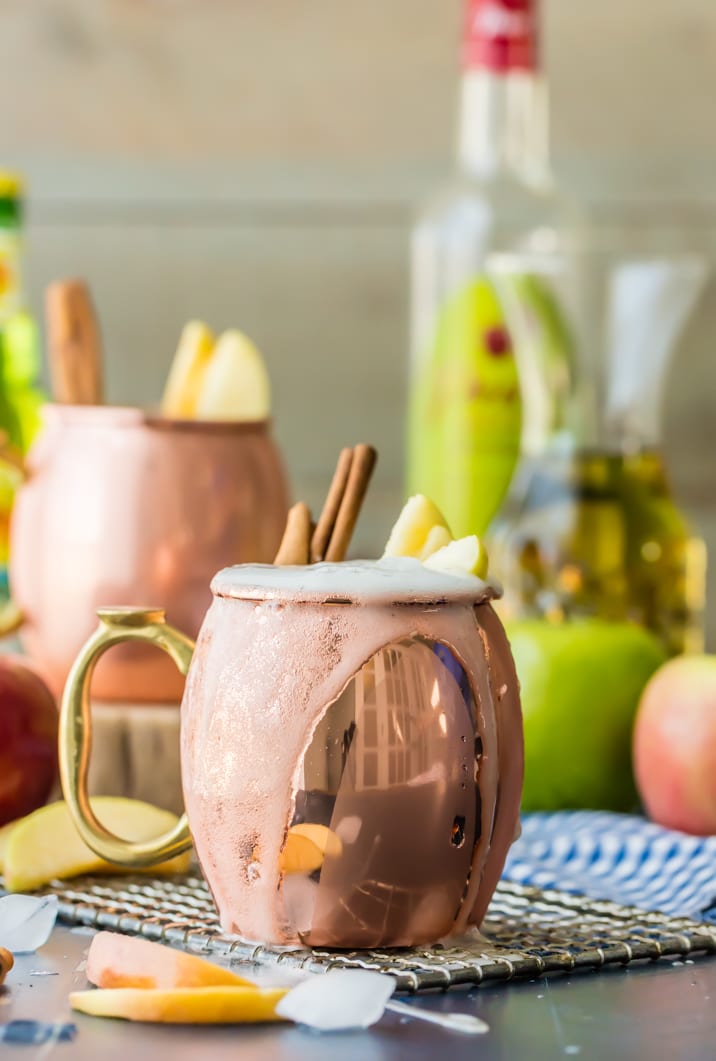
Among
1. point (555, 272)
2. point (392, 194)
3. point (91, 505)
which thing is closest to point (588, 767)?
point (91, 505)

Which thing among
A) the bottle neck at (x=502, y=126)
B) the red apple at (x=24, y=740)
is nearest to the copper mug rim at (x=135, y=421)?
the red apple at (x=24, y=740)

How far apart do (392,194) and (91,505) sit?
84cm

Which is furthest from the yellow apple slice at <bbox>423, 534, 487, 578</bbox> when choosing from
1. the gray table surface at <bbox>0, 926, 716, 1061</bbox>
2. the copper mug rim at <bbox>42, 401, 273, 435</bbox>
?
the copper mug rim at <bbox>42, 401, 273, 435</bbox>

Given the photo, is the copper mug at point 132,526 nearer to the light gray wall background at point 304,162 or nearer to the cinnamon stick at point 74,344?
the cinnamon stick at point 74,344

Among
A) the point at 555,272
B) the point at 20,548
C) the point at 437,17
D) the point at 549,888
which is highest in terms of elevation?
the point at 437,17

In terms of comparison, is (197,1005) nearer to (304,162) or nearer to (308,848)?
(308,848)

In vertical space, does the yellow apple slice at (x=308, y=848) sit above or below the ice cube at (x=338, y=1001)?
above

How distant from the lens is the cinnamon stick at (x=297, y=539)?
482 mm

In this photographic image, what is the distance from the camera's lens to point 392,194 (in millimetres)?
1425

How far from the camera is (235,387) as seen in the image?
69 centimetres

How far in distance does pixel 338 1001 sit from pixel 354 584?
0.11 metres

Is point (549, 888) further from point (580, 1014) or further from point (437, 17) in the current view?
point (437, 17)

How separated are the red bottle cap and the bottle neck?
0.01m

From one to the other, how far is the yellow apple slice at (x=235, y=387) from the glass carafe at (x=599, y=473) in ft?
0.80
